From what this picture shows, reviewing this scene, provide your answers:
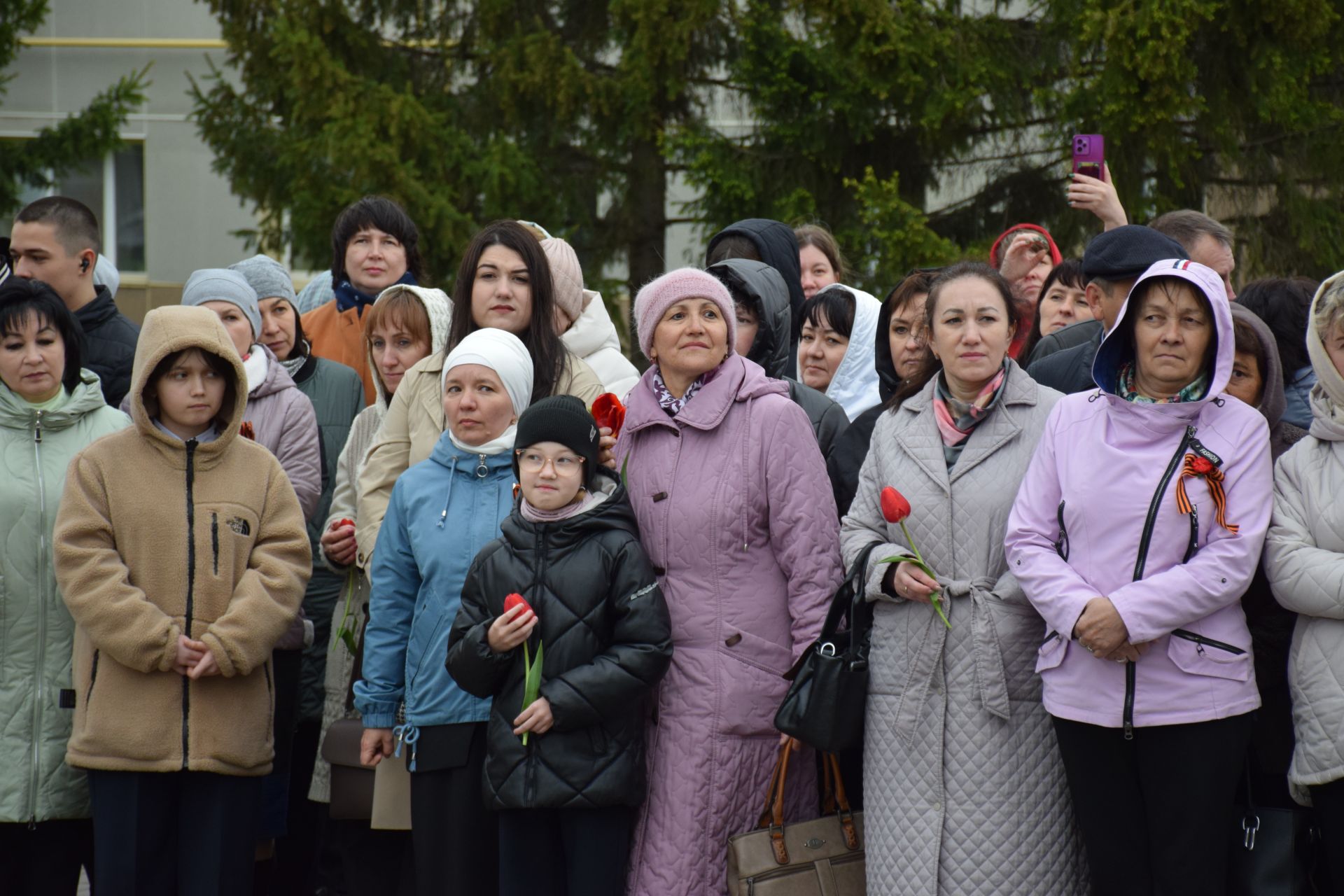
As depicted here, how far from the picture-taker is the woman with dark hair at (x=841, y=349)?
5770mm

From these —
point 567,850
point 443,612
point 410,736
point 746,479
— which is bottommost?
point 567,850

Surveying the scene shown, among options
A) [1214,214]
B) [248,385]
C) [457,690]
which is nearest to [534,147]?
[1214,214]

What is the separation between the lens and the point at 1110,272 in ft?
14.4

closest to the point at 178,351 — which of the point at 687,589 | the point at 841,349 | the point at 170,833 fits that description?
the point at 170,833

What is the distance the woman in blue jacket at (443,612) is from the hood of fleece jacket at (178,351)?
27.2 inches

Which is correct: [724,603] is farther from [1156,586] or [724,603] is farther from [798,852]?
[1156,586]

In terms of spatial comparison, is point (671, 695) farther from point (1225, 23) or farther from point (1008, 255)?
point (1225, 23)

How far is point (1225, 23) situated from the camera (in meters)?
9.39

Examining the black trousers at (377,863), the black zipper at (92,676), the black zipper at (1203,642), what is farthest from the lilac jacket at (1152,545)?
the black zipper at (92,676)

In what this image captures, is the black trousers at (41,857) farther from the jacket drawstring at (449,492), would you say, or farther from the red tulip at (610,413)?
the red tulip at (610,413)

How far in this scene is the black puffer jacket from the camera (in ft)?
13.2

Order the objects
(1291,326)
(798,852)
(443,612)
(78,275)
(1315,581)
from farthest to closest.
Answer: (78,275), (1291,326), (443,612), (798,852), (1315,581)

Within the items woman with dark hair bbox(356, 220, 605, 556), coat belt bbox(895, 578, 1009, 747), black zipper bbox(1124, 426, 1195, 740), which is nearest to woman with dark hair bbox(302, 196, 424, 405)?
woman with dark hair bbox(356, 220, 605, 556)

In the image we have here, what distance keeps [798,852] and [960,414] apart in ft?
4.52
